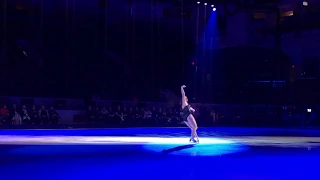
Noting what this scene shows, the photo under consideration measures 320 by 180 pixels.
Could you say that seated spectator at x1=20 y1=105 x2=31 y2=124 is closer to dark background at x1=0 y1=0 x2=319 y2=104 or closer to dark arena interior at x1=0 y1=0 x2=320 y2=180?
dark arena interior at x1=0 y1=0 x2=320 y2=180

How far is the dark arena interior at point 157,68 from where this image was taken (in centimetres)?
2441

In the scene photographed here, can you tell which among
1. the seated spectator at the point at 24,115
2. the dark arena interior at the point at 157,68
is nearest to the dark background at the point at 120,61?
the dark arena interior at the point at 157,68

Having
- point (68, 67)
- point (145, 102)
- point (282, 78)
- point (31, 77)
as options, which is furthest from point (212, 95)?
point (31, 77)

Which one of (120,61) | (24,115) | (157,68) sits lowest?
(24,115)

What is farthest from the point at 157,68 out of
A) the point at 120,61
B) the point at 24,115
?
the point at 24,115

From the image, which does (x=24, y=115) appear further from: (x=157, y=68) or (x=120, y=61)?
(x=157, y=68)

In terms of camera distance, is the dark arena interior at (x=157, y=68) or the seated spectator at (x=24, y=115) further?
the dark arena interior at (x=157, y=68)

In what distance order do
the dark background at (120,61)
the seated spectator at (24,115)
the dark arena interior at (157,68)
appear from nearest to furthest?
the seated spectator at (24,115)
the dark arena interior at (157,68)
the dark background at (120,61)

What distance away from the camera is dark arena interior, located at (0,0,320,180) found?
24.4 m

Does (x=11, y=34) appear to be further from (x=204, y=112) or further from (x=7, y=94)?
(x=204, y=112)

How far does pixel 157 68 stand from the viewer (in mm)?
34219

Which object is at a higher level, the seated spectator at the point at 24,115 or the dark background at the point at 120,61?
the dark background at the point at 120,61

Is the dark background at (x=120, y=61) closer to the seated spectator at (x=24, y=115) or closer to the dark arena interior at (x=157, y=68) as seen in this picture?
the dark arena interior at (x=157, y=68)

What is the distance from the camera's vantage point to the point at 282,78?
112 feet
